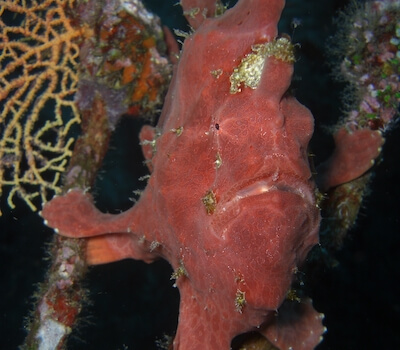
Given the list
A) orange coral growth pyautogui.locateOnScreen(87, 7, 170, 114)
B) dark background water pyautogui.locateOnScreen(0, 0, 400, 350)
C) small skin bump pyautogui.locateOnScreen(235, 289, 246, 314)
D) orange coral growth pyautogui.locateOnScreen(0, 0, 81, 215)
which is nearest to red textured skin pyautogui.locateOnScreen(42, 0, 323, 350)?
small skin bump pyautogui.locateOnScreen(235, 289, 246, 314)

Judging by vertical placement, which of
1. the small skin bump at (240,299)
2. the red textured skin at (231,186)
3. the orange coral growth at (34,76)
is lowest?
the small skin bump at (240,299)

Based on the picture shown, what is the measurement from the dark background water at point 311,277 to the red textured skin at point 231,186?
2305 mm

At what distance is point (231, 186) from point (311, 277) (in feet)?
10.1

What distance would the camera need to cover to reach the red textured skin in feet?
7.85

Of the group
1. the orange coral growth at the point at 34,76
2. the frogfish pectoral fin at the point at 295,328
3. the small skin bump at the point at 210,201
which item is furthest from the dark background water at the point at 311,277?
the small skin bump at the point at 210,201

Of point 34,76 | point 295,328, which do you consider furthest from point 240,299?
point 34,76

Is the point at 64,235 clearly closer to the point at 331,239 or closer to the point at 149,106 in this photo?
the point at 149,106

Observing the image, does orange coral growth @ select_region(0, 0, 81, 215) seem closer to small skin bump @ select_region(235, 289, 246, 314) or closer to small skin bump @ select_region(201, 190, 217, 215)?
small skin bump @ select_region(201, 190, 217, 215)

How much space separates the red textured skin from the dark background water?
2305 millimetres

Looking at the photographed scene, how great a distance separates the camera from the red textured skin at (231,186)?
239 centimetres

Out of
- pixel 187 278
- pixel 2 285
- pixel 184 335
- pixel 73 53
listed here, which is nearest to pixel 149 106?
pixel 73 53

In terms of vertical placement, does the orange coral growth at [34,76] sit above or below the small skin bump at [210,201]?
above

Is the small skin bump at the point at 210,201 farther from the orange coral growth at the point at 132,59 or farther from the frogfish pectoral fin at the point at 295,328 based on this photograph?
the orange coral growth at the point at 132,59

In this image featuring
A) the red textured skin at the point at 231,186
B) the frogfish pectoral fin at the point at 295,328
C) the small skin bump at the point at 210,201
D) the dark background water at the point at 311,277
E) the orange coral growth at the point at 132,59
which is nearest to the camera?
the red textured skin at the point at 231,186
